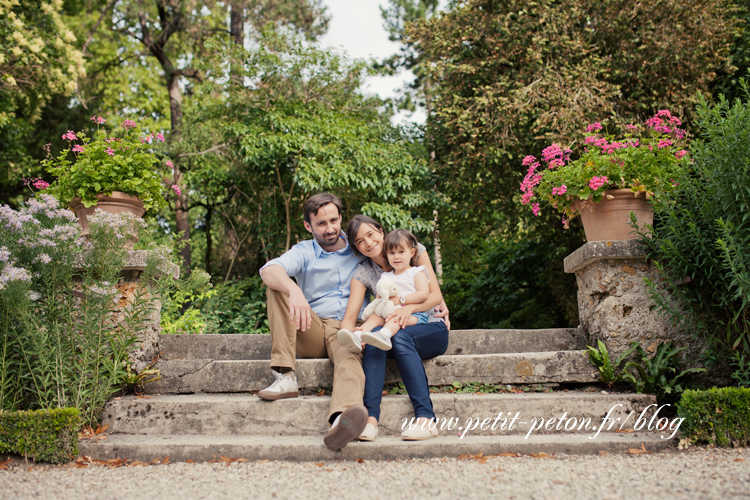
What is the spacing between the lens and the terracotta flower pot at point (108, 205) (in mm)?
3131

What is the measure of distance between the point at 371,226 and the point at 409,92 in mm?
13664

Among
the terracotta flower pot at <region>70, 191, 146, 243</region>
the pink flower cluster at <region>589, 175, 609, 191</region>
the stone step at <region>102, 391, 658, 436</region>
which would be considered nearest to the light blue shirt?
the stone step at <region>102, 391, 658, 436</region>

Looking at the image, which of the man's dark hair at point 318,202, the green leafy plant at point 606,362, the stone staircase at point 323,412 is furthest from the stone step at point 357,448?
the man's dark hair at point 318,202

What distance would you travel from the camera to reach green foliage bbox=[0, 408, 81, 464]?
2244mm

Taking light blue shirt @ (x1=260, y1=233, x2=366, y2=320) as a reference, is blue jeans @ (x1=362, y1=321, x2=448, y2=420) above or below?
below

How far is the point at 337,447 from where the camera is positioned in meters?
2.27

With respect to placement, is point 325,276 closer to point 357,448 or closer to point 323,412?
point 323,412

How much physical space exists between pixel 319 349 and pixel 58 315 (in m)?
1.40

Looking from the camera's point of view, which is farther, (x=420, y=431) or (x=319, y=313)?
(x=319, y=313)

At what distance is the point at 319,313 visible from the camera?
121 inches

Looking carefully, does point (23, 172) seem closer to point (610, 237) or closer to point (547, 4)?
point (547, 4)

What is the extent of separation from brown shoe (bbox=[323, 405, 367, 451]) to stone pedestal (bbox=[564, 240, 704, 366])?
5.49ft

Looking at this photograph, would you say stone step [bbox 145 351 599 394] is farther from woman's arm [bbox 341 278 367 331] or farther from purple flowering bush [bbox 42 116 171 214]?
purple flowering bush [bbox 42 116 171 214]

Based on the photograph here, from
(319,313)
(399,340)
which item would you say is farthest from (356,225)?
(399,340)
